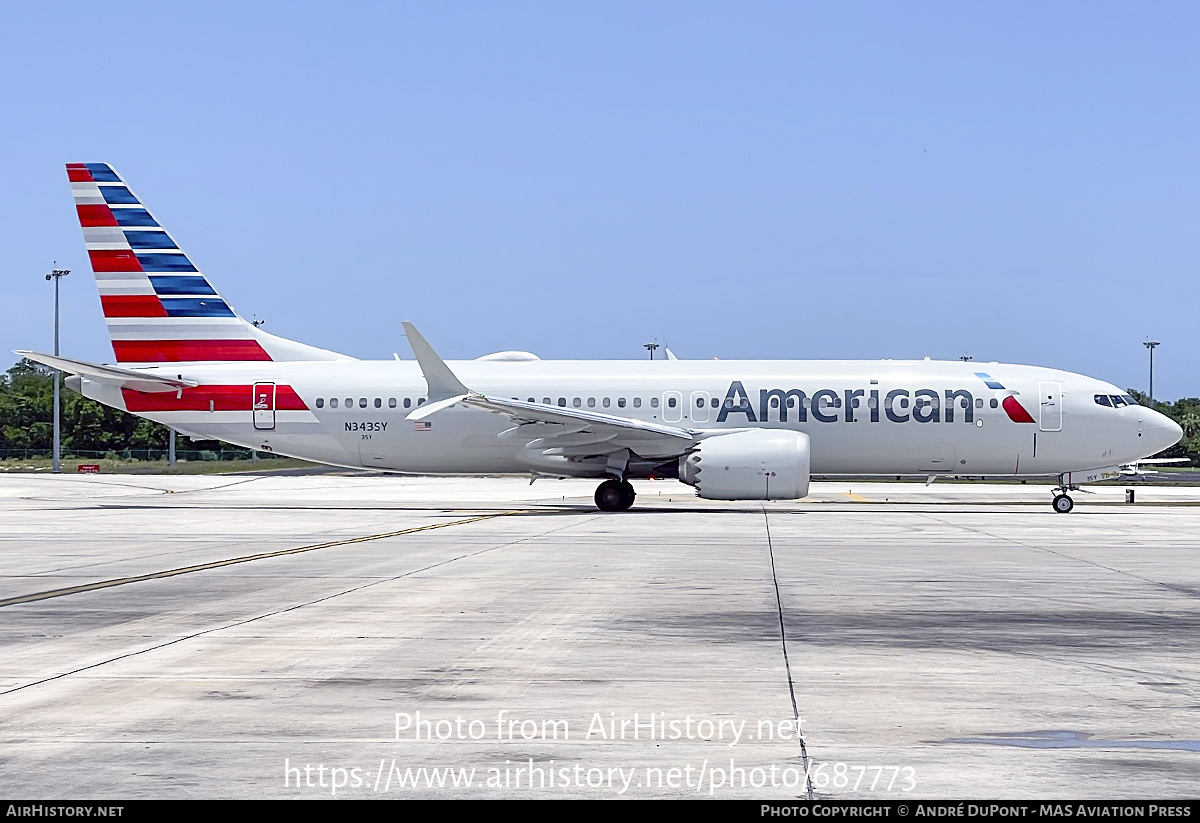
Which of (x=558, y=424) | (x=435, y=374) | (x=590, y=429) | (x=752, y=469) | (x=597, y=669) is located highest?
(x=435, y=374)

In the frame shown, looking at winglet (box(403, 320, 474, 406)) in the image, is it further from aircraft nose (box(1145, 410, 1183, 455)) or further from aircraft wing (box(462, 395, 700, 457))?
aircraft nose (box(1145, 410, 1183, 455))

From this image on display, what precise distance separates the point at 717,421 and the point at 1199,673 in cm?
2264

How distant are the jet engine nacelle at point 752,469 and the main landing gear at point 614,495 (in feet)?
7.71

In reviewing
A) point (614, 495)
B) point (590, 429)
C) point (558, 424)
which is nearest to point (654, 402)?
point (590, 429)

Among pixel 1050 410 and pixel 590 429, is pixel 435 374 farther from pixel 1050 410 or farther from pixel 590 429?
pixel 1050 410

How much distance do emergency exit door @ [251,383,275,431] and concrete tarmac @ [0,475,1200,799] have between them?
452 inches

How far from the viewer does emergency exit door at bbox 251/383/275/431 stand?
32.5m

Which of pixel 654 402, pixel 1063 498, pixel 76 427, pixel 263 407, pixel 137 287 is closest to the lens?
pixel 1063 498

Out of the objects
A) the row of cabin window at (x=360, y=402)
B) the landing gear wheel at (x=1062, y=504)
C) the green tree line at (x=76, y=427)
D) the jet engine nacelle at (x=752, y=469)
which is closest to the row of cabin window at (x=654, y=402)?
the row of cabin window at (x=360, y=402)

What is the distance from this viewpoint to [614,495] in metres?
31.2

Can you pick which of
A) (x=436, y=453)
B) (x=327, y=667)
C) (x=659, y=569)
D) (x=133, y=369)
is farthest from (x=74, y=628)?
(x=133, y=369)

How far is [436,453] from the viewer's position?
106ft

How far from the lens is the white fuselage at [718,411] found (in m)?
31.2

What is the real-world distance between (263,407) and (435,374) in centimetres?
550
